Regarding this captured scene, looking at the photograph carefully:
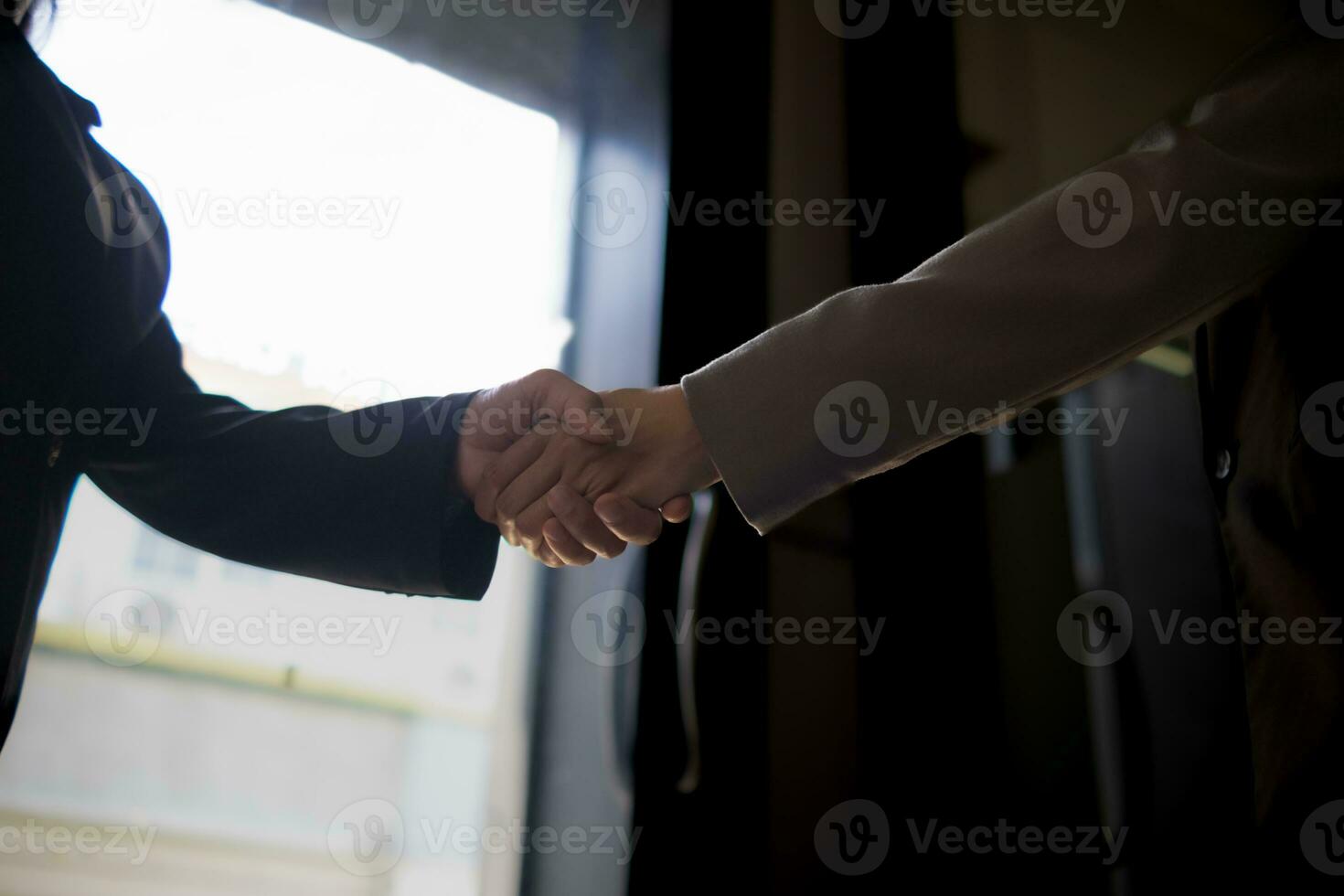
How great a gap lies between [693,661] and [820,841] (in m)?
0.34

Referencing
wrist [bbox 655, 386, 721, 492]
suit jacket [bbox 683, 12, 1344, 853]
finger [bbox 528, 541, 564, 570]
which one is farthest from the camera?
finger [bbox 528, 541, 564, 570]

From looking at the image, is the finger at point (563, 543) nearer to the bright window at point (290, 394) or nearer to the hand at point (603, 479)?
the hand at point (603, 479)

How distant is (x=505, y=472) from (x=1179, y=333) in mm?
666

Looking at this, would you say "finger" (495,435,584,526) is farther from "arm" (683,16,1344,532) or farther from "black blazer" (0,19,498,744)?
"arm" (683,16,1344,532)

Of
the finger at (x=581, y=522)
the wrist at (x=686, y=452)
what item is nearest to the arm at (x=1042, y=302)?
the wrist at (x=686, y=452)

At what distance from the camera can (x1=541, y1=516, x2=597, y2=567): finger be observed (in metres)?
1.11

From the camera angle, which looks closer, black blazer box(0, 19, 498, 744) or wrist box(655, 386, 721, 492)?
black blazer box(0, 19, 498, 744)

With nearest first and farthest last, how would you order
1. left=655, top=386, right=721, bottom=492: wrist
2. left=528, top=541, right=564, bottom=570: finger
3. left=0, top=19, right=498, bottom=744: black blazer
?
1. left=0, top=19, right=498, bottom=744: black blazer
2. left=655, top=386, right=721, bottom=492: wrist
3. left=528, top=541, right=564, bottom=570: finger

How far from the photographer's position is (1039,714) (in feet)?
4.97

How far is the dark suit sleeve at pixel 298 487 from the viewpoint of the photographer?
1046 mm

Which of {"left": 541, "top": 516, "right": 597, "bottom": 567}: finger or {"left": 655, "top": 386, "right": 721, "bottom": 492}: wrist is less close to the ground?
{"left": 655, "top": 386, "right": 721, "bottom": 492}: wrist

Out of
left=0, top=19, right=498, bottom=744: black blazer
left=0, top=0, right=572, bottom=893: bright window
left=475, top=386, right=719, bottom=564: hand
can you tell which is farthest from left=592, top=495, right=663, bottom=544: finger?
left=0, top=0, right=572, bottom=893: bright window

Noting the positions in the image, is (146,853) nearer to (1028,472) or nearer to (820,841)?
(820,841)

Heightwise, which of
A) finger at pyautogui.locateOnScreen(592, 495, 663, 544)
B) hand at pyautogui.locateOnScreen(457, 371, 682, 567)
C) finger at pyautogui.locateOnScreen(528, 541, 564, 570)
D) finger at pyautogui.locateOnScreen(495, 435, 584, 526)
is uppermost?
hand at pyautogui.locateOnScreen(457, 371, 682, 567)
